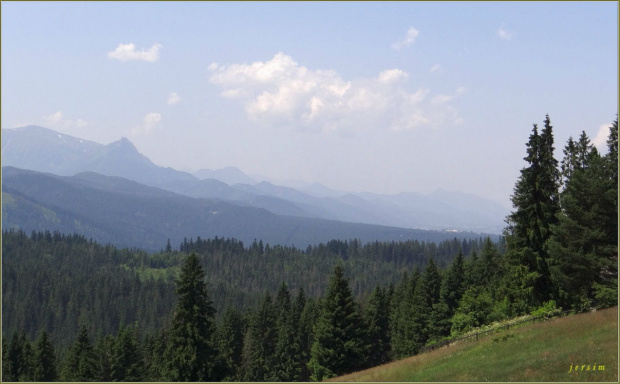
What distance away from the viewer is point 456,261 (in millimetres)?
72875

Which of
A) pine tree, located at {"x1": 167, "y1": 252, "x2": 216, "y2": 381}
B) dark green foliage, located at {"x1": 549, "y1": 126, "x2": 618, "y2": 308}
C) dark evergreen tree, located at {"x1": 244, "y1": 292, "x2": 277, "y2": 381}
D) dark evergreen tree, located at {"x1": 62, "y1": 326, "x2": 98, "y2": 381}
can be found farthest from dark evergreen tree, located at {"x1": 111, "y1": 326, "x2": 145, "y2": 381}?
dark green foliage, located at {"x1": 549, "y1": 126, "x2": 618, "y2": 308}

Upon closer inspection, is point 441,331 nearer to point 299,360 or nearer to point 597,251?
point 299,360

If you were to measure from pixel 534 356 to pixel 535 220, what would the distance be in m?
19.4

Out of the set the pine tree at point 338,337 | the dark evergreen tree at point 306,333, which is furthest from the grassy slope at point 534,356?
the dark evergreen tree at point 306,333

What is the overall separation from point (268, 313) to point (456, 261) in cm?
2956

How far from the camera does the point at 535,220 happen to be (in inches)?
1775

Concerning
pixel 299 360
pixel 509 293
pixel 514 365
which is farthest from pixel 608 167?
pixel 299 360

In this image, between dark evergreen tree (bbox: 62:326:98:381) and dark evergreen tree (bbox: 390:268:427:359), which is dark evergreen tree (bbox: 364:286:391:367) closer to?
dark evergreen tree (bbox: 390:268:427:359)

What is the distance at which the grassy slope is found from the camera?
24472 millimetres

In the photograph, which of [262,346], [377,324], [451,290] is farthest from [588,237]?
[262,346]

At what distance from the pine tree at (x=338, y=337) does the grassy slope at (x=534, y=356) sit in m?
17.3

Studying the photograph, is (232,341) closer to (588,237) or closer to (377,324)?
(377,324)

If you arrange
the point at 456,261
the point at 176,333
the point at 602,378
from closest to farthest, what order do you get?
the point at 602,378
the point at 176,333
the point at 456,261

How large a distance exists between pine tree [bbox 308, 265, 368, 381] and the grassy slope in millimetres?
17328
